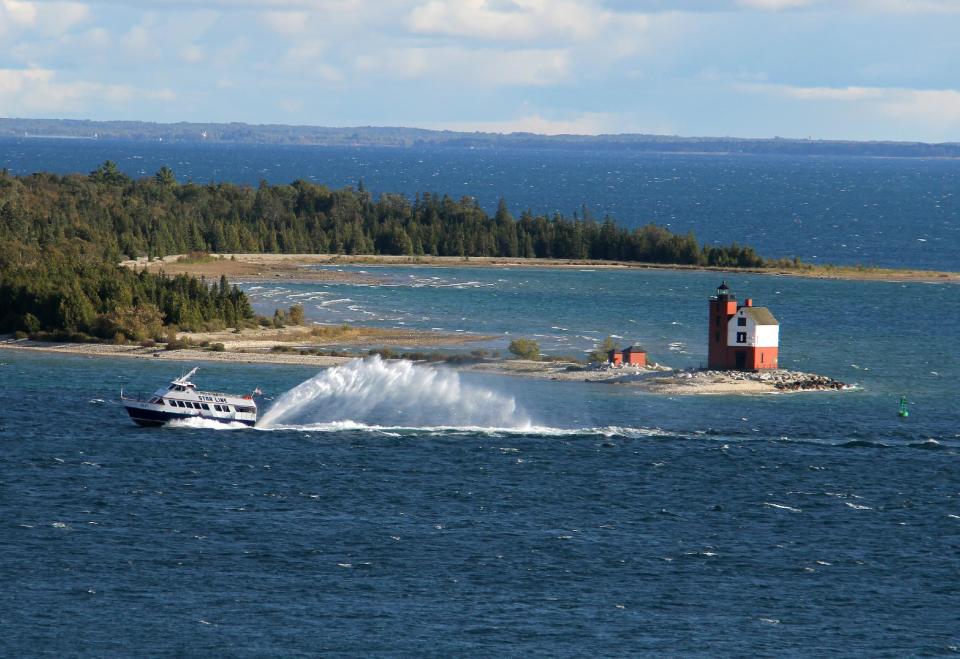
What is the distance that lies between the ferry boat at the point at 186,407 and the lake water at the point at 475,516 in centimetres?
105

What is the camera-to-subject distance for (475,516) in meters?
68.4

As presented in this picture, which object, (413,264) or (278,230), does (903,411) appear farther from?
(278,230)

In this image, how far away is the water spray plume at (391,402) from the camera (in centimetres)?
8919

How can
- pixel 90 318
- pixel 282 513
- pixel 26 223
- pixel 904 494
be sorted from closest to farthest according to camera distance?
pixel 282 513 → pixel 904 494 → pixel 90 318 → pixel 26 223

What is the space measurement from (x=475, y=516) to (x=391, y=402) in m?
26.5

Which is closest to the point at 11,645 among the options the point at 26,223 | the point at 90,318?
the point at 90,318

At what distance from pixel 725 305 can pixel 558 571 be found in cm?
4492

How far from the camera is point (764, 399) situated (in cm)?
9888

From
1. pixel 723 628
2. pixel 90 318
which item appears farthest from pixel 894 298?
pixel 723 628

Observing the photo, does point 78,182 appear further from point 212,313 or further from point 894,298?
point 894,298

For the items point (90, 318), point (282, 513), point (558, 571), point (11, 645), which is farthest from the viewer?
point (90, 318)

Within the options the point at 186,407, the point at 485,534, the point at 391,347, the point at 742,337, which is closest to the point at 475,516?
the point at 485,534

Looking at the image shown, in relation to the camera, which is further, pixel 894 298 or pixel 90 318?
pixel 894 298

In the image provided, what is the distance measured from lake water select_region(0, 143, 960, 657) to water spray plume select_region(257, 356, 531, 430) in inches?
7.8
